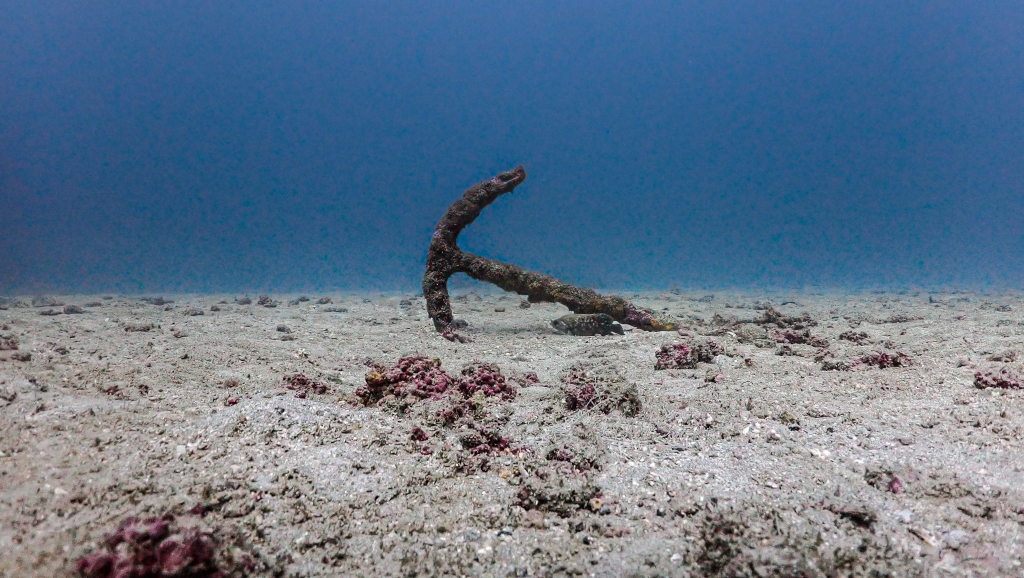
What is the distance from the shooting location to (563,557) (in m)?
2.55

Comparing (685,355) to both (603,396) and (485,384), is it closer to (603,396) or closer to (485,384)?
(603,396)

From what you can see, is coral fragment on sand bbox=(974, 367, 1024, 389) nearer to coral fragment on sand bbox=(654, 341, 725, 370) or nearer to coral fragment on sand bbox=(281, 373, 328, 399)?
coral fragment on sand bbox=(654, 341, 725, 370)

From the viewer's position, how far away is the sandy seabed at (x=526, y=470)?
2.42 meters

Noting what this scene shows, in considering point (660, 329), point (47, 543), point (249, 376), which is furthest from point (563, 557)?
point (660, 329)

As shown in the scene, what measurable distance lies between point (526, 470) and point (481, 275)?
7075mm

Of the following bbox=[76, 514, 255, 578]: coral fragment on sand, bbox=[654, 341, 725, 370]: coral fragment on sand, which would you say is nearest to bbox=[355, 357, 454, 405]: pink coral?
bbox=[76, 514, 255, 578]: coral fragment on sand

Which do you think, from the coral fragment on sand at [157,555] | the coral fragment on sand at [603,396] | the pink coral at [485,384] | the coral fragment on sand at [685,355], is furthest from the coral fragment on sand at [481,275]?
the coral fragment on sand at [157,555]

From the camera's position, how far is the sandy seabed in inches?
95.3

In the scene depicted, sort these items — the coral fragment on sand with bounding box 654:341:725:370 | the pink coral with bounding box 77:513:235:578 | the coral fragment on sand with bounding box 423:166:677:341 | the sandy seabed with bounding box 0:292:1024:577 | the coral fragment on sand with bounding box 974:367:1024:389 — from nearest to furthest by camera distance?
the pink coral with bounding box 77:513:235:578 < the sandy seabed with bounding box 0:292:1024:577 < the coral fragment on sand with bounding box 974:367:1024:389 < the coral fragment on sand with bounding box 654:341:725:370 < the coral fragment on sand with bounding box 423:166:677:341

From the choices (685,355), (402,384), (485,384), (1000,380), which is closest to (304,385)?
(402,384)

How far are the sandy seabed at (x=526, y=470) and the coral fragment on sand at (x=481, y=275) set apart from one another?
402 centimetres

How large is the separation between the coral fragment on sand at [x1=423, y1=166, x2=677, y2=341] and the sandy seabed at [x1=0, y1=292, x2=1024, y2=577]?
402 centimetres

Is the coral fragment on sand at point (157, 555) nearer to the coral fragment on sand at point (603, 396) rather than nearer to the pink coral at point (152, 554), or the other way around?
the pink coral at point (152, 554)

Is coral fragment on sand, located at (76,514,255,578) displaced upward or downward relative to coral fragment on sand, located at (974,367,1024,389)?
downward
